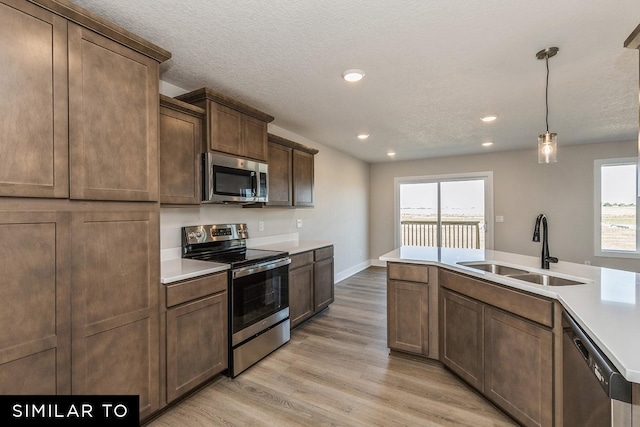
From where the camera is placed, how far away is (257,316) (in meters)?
2.71

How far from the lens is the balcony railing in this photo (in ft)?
20.5

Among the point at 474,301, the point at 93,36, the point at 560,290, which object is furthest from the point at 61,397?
the point at 560,290

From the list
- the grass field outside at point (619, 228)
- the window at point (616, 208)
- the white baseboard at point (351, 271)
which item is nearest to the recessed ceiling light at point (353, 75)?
the white baseboard at point (351, 271)

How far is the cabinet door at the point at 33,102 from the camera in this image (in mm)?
1332

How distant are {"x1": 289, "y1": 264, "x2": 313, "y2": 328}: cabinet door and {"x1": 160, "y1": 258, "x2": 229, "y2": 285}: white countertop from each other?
1061 mm

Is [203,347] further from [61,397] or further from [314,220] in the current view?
[314,220]

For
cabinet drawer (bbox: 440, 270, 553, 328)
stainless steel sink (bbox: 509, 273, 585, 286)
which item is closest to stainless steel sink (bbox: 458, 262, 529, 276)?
stainless steel sink (bbox: 509, 273, 585, 286)

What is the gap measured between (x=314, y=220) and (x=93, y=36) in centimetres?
364

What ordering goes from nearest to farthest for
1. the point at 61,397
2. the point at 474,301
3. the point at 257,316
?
the point at 61,397, the point at 474,301, the point at 257,316

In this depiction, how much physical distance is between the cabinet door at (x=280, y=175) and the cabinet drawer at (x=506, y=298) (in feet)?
6.60

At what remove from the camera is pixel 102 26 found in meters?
1.64

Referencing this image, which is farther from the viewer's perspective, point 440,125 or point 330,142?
point 330,142

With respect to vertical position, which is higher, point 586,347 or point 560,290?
point 560,290

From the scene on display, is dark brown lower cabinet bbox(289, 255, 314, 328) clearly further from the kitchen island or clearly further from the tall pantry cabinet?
the tall pantry cabinet
